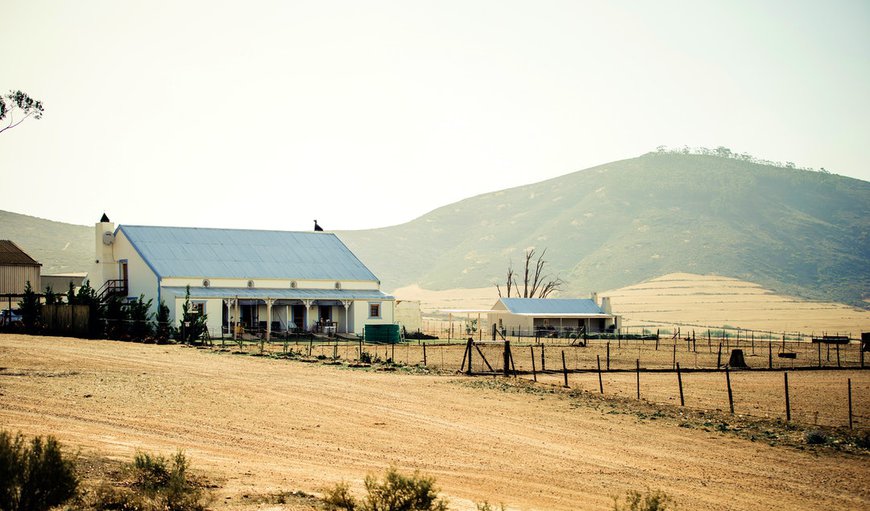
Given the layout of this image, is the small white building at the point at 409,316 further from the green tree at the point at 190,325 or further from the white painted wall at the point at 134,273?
the green tree at the point at 190,325

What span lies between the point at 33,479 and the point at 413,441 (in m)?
9.98

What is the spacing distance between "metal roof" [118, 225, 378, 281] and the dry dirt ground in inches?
1203

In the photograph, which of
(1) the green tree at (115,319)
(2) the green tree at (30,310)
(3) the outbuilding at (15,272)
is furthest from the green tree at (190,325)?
(3) the outbuilding at (15,272)

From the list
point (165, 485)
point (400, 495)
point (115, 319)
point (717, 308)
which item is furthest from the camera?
point (717, 308)

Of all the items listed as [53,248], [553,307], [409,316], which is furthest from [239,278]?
[53,248]

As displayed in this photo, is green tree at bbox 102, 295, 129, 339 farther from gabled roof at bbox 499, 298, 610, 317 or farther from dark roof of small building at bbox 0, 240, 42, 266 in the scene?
gabled roof at bbox 499, 298, 610, 317

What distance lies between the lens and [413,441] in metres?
20.4

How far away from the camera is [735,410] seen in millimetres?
28203

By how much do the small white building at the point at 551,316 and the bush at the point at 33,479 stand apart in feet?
221

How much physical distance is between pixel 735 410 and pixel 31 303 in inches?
1600

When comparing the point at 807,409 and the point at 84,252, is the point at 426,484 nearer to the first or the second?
the point at 807,409

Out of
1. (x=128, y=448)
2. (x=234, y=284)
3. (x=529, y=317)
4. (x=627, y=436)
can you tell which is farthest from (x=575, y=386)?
(x=529, y=317)

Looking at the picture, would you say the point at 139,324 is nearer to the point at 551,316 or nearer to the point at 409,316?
the point at 409,316

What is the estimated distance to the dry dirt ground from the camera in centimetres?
1631
